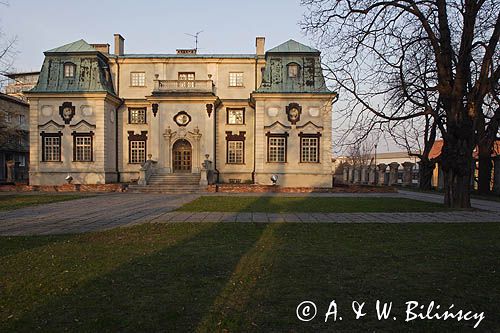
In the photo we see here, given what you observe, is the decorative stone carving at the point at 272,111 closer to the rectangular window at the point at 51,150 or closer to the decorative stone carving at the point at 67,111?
the decorative stone carving at the point at 67,111

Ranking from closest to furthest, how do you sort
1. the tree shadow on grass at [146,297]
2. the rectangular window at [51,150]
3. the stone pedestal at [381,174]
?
the tree shadow on grass at [146,297] → the rectangular window at [51,150] → the stone pedestal at [381,174]

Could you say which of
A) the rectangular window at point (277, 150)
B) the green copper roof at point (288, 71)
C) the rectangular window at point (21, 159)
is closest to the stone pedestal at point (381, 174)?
the green copper roof at point (288, 71)

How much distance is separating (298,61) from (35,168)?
23456mm

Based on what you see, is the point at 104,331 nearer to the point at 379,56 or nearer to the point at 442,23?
the point at 379,56

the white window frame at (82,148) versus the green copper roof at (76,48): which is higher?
the green copper roof at (76,48)

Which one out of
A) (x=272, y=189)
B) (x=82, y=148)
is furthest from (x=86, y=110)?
(x=272, y=189)

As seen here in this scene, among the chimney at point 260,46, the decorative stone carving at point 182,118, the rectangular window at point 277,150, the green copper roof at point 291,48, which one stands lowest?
the rectangular window at point 277,150

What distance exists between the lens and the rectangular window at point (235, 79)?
3356 centimetres

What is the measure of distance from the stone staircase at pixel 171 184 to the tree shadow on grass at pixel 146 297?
1920cm

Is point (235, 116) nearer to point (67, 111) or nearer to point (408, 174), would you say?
point (67, 111)

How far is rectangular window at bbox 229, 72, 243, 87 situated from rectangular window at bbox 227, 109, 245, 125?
2469 mm

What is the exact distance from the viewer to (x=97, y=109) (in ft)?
101

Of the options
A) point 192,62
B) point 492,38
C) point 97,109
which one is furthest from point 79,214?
point 192,62

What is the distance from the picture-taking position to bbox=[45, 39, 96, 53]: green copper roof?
32.2 meters
